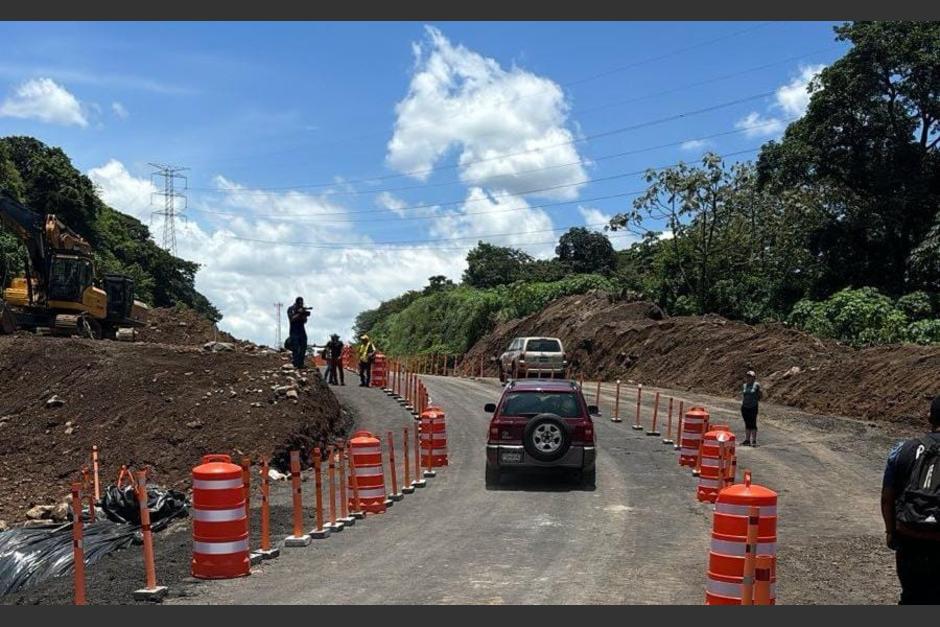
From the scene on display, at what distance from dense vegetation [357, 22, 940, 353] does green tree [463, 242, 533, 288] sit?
1241 inches

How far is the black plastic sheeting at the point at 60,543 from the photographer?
38.1 ft

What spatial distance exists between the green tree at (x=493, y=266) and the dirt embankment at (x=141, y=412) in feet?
188

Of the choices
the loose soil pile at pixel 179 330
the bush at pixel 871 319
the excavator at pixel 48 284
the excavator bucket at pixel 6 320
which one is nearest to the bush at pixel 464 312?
the bush at pixel 871 319

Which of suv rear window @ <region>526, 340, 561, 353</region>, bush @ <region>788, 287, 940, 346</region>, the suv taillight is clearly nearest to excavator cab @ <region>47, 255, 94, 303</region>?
suv rear window @ <region>526, 340, 561, 353</region>

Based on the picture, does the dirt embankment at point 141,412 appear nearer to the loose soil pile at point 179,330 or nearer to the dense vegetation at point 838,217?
the loose soil pile at point 179,330

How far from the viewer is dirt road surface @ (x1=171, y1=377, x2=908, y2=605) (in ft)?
30.4

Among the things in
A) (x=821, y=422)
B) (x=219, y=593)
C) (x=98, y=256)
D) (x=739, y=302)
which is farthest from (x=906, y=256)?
(x=98, y=256)

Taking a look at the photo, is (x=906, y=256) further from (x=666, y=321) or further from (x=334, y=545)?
(x=334, y=545)

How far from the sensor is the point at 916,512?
6285 mm

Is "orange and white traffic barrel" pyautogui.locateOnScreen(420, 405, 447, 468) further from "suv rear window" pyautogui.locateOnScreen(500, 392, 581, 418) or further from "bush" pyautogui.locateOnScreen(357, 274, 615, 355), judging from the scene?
"bush" pyautogui.locateOnScreen(357, 274, 615, 355)

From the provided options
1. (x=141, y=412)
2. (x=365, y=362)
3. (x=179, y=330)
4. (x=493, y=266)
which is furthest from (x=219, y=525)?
(x=493, y=266)

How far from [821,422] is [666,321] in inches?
823

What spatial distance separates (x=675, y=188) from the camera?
161ft

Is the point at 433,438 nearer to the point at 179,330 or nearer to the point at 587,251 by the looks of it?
the point at 179,330
